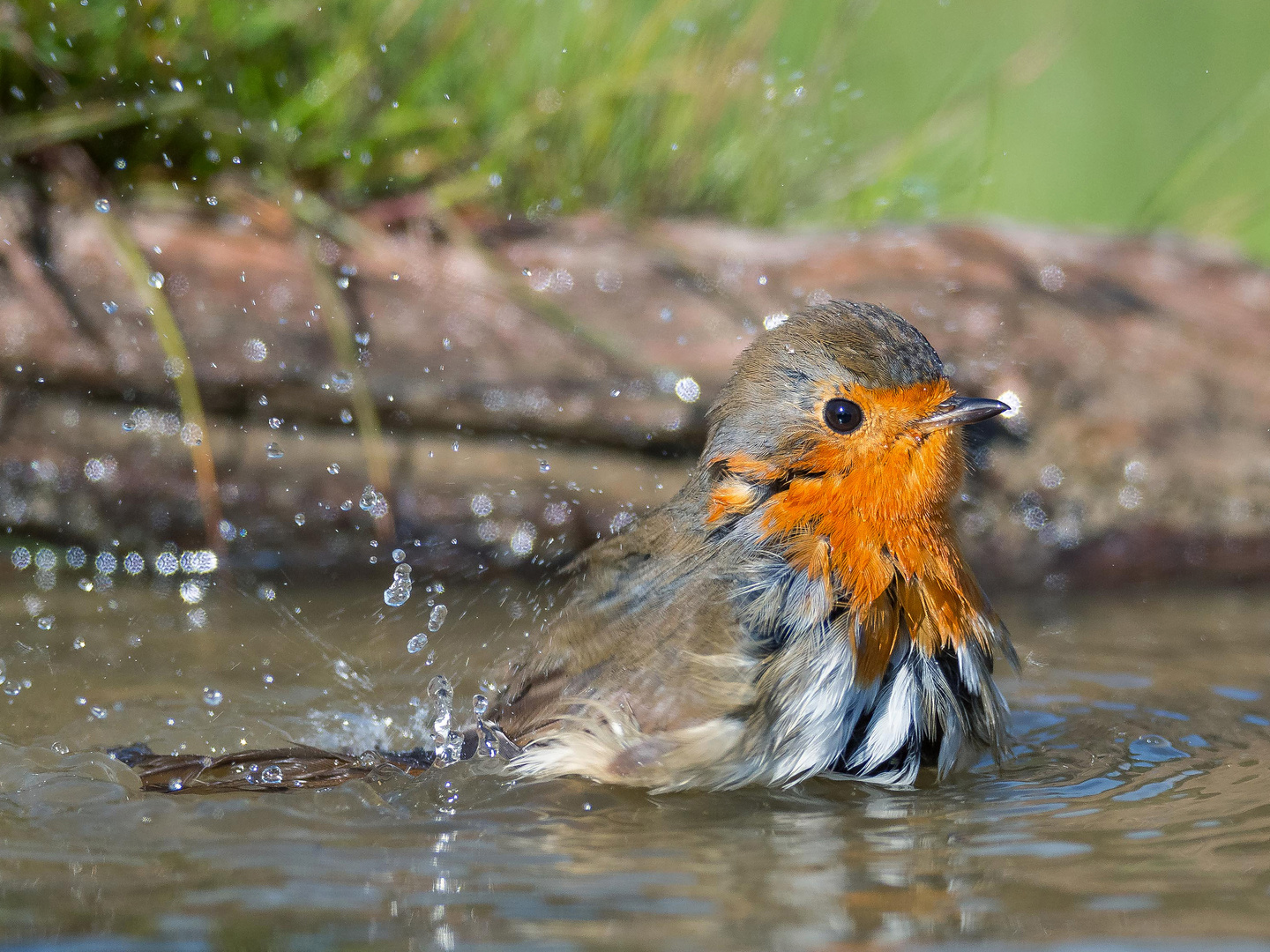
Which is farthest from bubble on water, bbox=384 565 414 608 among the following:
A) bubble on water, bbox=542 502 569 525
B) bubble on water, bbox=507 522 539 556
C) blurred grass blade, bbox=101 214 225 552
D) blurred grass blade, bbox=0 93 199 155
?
blurred grass blade, bbox=0 93 199 155

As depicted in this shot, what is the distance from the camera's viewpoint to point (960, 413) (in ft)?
9.85

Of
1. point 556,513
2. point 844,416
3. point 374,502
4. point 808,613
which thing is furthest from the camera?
point 556,513

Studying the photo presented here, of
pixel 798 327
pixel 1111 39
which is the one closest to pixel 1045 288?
pixel 798 327

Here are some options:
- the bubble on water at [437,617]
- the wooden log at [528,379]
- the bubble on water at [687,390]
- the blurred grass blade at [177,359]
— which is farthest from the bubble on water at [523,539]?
the blurred grass blade at [177,359]

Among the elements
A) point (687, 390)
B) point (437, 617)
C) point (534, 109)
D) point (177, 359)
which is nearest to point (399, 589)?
point (437, 617)

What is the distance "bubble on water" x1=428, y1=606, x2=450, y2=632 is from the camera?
168 inches

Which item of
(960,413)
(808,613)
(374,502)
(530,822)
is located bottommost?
(530,822)

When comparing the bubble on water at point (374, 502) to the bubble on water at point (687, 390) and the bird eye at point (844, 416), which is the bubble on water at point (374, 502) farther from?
the bird eye at point (844, 416)

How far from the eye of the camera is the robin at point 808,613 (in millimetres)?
2871

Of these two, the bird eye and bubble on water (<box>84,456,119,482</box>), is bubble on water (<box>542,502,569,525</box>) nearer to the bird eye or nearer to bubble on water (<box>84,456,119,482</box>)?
bubble on water (<box>84,456,119,482</box>)

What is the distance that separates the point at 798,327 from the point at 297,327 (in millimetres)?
1811

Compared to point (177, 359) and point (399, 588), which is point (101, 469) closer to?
point (177, 359)

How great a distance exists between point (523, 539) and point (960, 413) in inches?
75.7

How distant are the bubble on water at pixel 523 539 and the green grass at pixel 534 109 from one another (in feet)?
3.62
